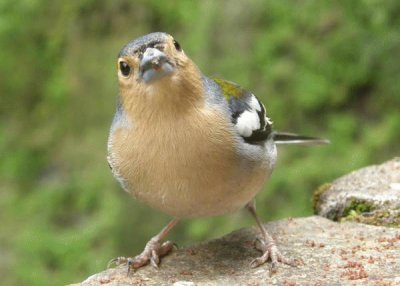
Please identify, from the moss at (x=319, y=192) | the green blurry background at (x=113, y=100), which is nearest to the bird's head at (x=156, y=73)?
the moss at (x=319, y=192)

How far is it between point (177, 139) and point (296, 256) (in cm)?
92

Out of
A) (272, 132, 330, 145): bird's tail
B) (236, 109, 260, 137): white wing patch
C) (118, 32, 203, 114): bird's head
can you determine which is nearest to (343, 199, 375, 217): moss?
(272, 132, 330, 145): bird's tail

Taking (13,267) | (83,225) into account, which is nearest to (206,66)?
(83,225)

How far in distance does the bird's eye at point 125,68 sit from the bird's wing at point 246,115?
575 millimetres

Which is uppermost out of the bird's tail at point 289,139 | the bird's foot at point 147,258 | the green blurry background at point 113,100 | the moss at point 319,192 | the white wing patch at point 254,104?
the green blurry background at point 113,100

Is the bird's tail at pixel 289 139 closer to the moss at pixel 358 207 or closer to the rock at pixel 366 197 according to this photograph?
the rock at pixel 366 197

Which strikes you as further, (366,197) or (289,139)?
(289,139)

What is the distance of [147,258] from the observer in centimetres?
370

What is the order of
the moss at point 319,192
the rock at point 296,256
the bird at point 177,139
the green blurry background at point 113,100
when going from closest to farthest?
the bird at point 177,139 < the rock at point 296,256 < the moss at point 319,192 < the green blurry background at point 113,100

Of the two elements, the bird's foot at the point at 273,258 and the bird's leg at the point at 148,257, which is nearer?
the bird's foot at the point at 273,258

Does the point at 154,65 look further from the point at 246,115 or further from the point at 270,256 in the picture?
the point at 270,256

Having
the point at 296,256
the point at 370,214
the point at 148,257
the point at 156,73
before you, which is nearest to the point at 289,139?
the point at 370,214

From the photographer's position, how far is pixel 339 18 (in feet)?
22.4

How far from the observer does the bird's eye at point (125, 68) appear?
10.5ft
